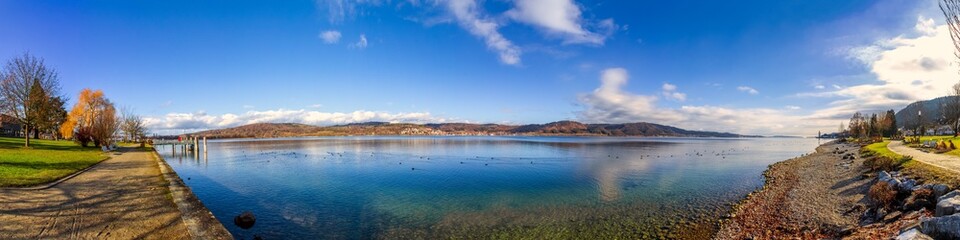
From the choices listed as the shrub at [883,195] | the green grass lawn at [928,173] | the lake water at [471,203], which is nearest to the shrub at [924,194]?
the shrub at [883,195]

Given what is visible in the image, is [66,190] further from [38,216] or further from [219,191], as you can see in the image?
[219,191]

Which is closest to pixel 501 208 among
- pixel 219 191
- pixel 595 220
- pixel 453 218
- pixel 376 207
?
pixel 453 218

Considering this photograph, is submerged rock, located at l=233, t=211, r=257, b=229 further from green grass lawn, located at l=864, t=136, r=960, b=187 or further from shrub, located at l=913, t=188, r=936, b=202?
green grass lawn, located at l=864, t=136, r=960, b=187

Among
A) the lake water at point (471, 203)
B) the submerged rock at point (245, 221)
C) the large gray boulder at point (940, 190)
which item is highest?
the large gray boulder at point (940, 190)

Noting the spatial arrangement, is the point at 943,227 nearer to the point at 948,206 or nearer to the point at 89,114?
the point at 948,206

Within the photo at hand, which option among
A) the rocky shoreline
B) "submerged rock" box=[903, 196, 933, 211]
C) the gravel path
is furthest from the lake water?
"submerged rock" box=[903, 196, 933, 211]

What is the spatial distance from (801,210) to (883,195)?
→ 8.71ft

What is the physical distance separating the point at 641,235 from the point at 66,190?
20.7 metres

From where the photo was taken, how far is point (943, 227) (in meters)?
7.36

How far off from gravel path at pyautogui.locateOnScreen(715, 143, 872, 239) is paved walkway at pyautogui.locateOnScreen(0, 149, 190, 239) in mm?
16536

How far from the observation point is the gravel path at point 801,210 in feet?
38.5

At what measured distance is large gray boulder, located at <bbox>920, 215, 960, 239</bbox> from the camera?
7173mm

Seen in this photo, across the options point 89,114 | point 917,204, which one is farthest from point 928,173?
point 89,114

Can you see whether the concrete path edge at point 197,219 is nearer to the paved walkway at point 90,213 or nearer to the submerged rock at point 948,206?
the paved walkway at point 90,213
